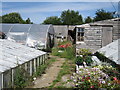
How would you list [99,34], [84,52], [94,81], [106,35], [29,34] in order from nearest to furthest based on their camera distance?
[94,81], [84,52], [106,35], [99,34], [29,34]

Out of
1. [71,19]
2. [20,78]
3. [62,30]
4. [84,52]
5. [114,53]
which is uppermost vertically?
[71,19]

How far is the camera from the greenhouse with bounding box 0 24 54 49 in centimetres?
1667

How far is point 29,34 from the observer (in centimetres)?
1731

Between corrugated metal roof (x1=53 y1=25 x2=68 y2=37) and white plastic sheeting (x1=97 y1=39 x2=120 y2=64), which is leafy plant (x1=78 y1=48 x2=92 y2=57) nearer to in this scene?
white plastic sheeting (x1=97 y1=39 x2=120 y2=64)

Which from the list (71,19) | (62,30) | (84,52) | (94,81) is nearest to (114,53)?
(94,81)

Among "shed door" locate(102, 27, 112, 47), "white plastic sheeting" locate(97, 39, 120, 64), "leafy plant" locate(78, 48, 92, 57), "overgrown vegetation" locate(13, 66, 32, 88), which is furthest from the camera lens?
"shed door" locate(102, 27, 112, 47)

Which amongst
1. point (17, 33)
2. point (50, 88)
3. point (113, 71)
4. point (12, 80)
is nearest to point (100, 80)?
point (113, 71)

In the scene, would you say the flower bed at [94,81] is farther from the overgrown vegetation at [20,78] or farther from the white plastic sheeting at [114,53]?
the overgrown vegetation at [20,78]

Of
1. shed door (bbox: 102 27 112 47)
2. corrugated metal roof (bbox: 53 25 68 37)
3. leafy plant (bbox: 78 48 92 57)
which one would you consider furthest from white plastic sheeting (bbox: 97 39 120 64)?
corrugated metal roof (bbox: 53 25 68 37)

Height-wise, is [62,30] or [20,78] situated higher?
[62,30]

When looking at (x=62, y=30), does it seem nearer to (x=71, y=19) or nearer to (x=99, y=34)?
(x=99, y=34)

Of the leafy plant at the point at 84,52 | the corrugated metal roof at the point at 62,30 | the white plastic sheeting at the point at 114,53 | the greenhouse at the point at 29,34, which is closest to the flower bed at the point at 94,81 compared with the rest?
the white plastic sheeting at the point at 114,53

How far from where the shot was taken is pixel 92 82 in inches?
213

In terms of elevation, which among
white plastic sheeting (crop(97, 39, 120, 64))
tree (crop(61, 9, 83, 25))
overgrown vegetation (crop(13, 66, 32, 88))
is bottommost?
overgrown vegetation (crop(13, 66, 32, 88))
